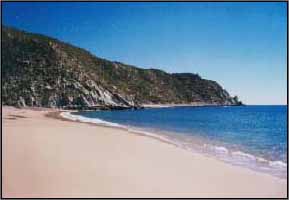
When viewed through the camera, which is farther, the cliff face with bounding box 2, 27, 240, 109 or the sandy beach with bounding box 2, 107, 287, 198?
the cliff face with bounding box 2, 27, 240, 109

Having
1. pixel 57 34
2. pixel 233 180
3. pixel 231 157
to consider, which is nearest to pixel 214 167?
pixel 233 180

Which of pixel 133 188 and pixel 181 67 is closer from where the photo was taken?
pixel 133 188

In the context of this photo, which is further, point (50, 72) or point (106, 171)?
point (50, 72)

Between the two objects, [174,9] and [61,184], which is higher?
[174,9]

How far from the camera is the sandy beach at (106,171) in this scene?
2.66 meters

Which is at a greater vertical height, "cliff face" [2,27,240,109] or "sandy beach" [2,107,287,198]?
"cliff face" [2,27,240,109]

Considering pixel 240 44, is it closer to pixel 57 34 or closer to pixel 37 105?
pixel 57 34

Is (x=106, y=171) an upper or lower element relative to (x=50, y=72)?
lower

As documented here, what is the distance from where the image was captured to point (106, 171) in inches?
109

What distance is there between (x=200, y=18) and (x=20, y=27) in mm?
1076

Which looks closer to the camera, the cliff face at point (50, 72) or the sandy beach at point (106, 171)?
the sandy beach at point (106, 171)

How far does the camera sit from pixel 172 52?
2.91 m

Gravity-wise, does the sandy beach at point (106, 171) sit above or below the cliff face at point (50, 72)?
below

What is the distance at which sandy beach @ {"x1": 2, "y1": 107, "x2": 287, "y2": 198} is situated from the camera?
8.73 feet
